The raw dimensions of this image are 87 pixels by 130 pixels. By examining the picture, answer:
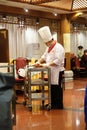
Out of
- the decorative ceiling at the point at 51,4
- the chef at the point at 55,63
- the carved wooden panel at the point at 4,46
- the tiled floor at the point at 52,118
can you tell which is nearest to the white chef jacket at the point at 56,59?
the chef at the point at 55,63

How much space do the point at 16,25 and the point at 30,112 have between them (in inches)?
186

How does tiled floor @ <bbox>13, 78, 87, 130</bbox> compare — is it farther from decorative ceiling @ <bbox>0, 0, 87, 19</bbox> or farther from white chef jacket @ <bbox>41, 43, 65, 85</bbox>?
decorative ceiling @ <bbox>0, 0, 87, 19</bbox>

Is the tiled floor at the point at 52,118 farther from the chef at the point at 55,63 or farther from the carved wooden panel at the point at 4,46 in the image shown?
the carved wooden panel at the point at 4,46

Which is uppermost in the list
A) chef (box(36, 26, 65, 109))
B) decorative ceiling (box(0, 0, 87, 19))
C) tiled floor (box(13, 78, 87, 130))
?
decorative ceiling (box(0, 0, 87, 19))

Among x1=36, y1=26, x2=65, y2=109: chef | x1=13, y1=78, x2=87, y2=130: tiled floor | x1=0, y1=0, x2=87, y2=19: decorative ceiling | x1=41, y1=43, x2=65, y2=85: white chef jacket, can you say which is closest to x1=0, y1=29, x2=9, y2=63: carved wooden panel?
x1=36, y1=26, x2=65, y2=109: chef

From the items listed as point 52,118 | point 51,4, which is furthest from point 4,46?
point 51,4

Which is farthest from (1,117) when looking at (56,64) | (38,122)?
(56,64)

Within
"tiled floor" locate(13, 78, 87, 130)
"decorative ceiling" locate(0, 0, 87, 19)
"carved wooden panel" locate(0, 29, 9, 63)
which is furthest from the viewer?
"decorative ceiling" locate(0, 0, 87, 19)

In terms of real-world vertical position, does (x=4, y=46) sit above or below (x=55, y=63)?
above

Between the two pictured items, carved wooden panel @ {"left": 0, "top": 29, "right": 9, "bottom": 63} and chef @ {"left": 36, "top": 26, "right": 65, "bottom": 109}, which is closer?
chef @ {"left": 36, "top": 26, "right": 65, "bottom": 109}

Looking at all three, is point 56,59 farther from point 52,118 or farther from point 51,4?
point 51,4

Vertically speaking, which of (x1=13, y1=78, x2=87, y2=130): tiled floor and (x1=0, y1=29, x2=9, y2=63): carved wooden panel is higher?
(x1=0, y1=29, x2=9, y2=63): carved wooden panel

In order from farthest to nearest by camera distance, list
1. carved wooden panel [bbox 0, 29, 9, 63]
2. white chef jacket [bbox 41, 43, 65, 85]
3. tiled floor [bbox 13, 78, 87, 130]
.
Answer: carved wooden panel [bbox 0, 29, 9, 63] < white chef jacket [bbox 41, 43, 65, 85] < tiled floor [bbox 13, 78, 87, 130]

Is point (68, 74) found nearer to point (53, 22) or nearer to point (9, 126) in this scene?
point (53, 22)
